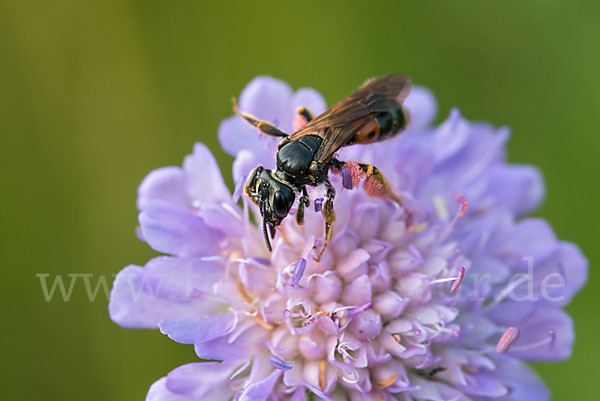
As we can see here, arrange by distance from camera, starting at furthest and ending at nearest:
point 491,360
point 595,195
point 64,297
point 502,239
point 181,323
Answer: point 595,195, point 64,297, point 502,239, point 491,360, point 181,323

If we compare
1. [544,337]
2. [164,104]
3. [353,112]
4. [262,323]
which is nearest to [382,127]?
[353,112]

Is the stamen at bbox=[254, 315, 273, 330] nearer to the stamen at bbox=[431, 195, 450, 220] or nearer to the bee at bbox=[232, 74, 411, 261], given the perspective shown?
the bee at bbox=[232, 74, 411, 261]

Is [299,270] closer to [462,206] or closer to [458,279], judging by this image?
[458,279]

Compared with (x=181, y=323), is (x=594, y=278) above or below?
below

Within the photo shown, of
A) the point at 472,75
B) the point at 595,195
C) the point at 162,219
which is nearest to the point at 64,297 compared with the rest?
the point at 162,219

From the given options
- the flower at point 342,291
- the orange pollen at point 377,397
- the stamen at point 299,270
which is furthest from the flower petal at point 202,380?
the orange pollen at point 377,397

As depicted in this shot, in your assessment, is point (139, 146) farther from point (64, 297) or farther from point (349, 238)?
point (349, 238)
